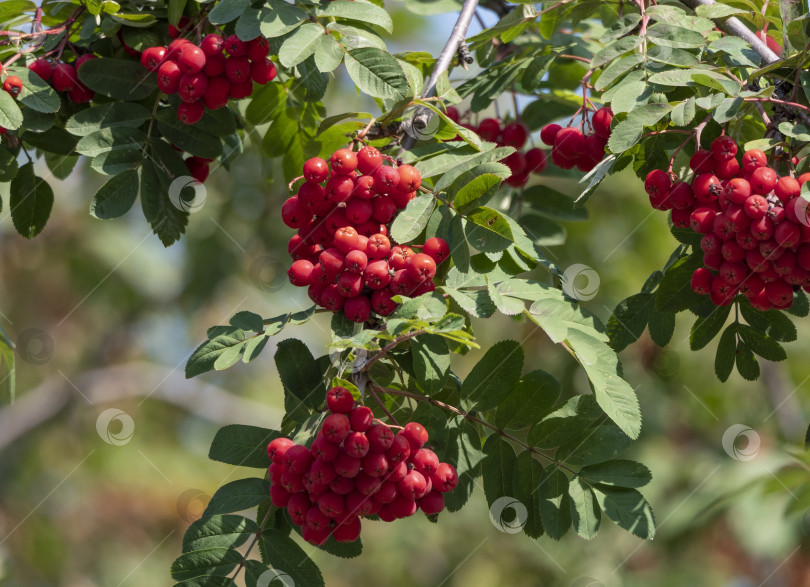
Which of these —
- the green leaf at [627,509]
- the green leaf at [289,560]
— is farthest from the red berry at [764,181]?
the green leaf at [289,560]

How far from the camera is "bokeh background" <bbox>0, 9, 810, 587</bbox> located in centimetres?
456

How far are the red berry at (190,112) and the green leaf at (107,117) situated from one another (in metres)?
0.17

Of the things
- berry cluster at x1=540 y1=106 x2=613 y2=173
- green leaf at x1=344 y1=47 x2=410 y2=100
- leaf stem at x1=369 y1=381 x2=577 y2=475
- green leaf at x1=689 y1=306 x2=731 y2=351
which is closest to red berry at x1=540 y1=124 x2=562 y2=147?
berry cluster at x1=540 y1=106 x2=613 y2=173

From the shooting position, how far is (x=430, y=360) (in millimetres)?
1881

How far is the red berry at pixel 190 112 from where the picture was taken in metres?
2.29

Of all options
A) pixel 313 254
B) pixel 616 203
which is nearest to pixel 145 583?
pixel 616 203

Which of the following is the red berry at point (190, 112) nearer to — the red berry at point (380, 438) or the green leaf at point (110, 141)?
the green leaf at point (110, 141)

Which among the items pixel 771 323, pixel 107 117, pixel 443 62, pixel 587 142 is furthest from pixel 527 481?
pixel 107 117

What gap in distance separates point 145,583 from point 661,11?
6742 millimetres

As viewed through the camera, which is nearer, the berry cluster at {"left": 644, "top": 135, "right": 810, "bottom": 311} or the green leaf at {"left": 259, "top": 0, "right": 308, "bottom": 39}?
the berry cluster at {"left": 644, "top": 135, "right": 810, "bottom": 311}

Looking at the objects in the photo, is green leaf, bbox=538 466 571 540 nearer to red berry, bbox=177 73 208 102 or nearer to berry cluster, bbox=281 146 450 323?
berry cluster, bbox=281 146 450 323

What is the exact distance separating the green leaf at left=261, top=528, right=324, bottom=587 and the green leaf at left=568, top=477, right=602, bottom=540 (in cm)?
A: 61

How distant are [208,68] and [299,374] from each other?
2.93 ft

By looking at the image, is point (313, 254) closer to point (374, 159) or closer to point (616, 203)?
point (374, 159)
